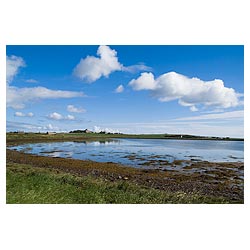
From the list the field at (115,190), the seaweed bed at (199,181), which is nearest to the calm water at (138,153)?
the seaweed bed at (199,181)

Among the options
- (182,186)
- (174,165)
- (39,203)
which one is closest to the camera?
(39,203)

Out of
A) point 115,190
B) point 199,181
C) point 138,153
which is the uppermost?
point 115,190

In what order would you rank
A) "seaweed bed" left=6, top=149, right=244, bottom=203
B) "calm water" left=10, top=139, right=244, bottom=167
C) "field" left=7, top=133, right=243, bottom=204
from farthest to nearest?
"calm water" left=10, top=139, right=244, bottom=167, "seaweed bed" left=6, top=149, right=244, bottom=203, "field" left=7, top=133, right=243, bottom=204

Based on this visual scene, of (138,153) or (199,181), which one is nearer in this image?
(199,181)

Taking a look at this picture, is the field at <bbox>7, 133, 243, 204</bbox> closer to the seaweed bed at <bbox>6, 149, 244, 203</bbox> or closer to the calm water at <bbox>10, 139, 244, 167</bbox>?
the seaweed bed at <bbox>6, 149, 244, 203</bbox>

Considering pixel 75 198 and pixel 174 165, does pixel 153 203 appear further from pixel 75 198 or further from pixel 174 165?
pixel 174 165

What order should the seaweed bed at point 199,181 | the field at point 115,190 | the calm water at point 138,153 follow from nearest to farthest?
the field at point 115,190 → the seaweed bed at point 199,181 → the calm water at point 138,153

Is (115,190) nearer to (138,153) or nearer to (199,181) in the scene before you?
(199,181)

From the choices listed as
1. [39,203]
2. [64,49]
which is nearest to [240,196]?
[39,203]

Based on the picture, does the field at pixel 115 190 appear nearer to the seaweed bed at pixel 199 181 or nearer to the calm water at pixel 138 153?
the seaweed bed at pixel 199 181

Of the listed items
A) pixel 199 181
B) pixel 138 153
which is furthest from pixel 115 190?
pixel 138 153

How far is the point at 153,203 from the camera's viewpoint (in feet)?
24.4

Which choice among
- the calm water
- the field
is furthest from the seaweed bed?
the calm water
